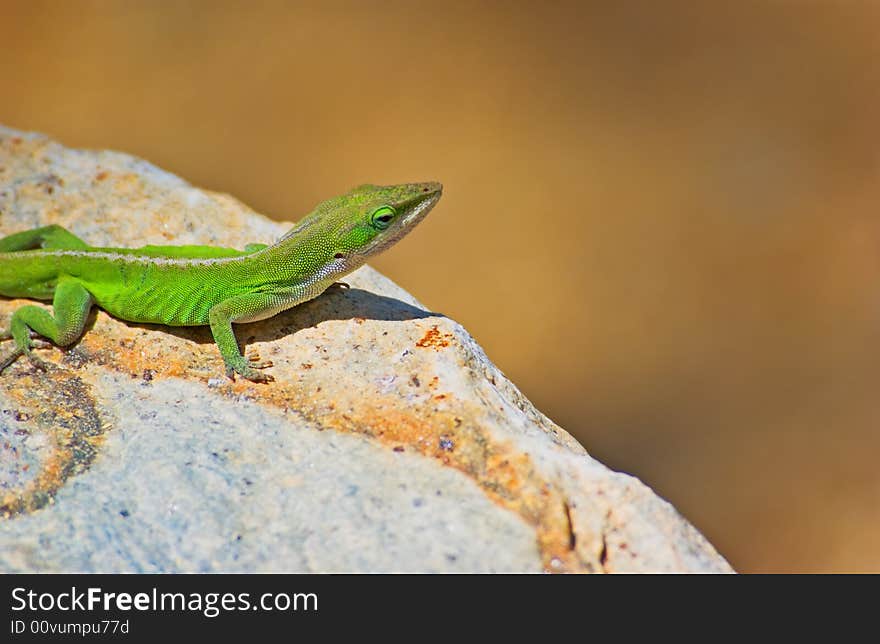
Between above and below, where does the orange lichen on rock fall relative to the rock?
above

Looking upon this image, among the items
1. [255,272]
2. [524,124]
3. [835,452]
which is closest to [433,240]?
[524,124]

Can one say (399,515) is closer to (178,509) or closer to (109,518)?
(178,509)

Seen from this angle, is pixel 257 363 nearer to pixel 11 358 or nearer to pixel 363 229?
pixel 363 229

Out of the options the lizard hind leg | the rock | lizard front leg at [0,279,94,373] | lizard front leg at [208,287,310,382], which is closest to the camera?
the rock

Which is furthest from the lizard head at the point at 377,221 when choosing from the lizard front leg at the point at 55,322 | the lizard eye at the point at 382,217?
the lizard front leg at the point at 55,322

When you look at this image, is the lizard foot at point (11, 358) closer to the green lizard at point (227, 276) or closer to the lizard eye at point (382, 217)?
the green lizard at point (227, 276)

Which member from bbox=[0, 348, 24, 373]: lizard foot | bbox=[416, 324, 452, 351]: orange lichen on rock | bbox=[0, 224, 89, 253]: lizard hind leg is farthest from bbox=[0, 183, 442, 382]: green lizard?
bbox=[416, 324, 452, 351]: orange lichen on rock

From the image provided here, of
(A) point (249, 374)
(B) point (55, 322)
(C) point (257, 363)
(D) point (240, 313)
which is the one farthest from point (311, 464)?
(B) point (55, 322)

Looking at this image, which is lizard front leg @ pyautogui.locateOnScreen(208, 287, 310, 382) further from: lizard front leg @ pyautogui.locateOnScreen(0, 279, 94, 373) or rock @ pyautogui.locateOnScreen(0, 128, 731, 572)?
lizard front leg @ pyautogui.locateOnScreen(0, 279, 94, 373)
